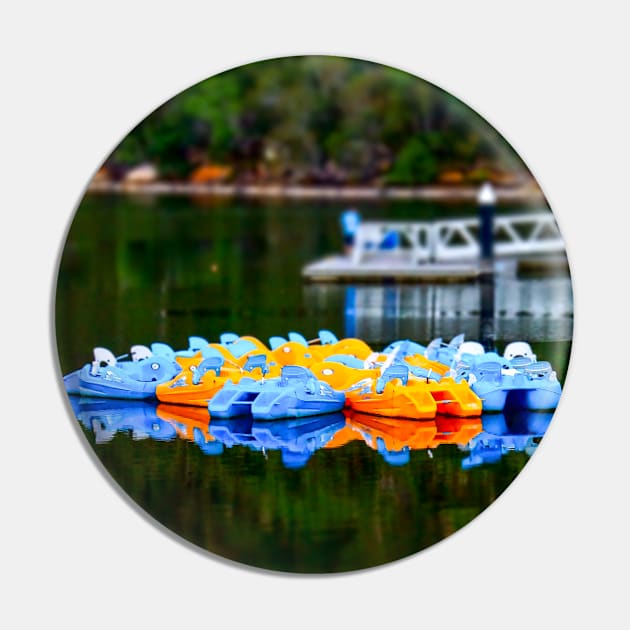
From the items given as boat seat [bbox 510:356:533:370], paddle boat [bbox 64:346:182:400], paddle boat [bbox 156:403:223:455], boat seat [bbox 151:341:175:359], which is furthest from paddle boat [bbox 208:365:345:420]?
boat seat [bbox 510:356:533:370]

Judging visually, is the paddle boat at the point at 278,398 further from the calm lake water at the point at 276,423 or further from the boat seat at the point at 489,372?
the boat seat at the point at 489,372

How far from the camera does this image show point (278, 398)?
898 cm

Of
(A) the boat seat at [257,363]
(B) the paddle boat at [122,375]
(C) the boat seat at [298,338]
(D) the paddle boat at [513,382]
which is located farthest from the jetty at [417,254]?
(B) the paddle boat at [122,375]

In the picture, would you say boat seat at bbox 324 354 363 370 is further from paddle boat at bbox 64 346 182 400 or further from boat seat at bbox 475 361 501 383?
paddle boat at bbox 64 346 182 400

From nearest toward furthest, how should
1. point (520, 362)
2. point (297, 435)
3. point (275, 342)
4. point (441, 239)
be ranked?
point (297, 435) → point (520, 362) → point (275, 342) → point (441, 239)

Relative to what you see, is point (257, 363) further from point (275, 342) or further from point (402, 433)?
point (402, 433)

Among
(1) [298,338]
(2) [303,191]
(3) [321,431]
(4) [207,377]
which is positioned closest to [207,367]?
(4) [207,377]

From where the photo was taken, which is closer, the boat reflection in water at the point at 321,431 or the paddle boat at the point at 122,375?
the boat reflection in water at the point at 321,431

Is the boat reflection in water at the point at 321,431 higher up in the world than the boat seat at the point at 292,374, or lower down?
lower down

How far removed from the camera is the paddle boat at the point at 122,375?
30.3 ft

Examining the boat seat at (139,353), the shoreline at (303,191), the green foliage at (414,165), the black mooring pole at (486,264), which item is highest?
the green foliage at (414,165)

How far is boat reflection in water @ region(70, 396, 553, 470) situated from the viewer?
877cm

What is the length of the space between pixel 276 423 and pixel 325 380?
0.42 m

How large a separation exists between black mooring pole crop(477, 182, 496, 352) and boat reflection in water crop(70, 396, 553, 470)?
0.78m
